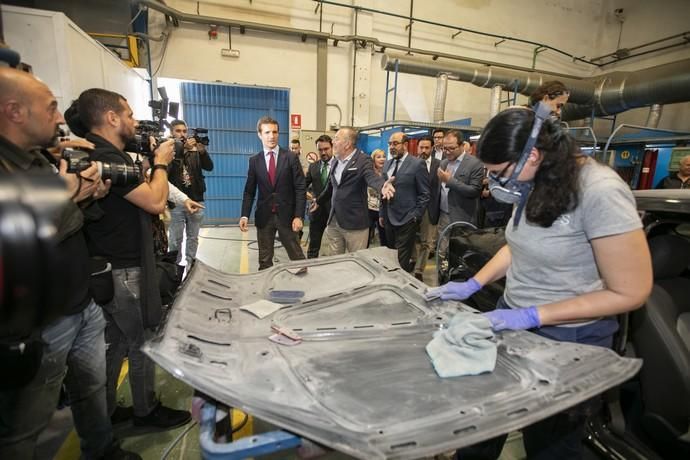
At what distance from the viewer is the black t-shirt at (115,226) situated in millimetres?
1661

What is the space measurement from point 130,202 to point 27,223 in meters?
1.45

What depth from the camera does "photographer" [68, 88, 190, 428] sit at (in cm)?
167

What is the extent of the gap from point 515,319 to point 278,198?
2764mm

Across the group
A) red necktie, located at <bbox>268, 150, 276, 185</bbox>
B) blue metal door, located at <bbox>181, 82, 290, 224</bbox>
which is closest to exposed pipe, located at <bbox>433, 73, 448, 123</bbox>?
blue metal door, located at <bbox>181, 82, 290, 224</bbox>

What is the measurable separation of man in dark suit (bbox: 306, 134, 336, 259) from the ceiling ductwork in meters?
3.08

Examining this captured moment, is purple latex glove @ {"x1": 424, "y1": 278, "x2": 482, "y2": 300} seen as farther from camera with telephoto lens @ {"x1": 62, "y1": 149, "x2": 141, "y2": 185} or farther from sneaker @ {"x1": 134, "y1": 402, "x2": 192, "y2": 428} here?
sneaker @ {"x1": 134, "y1": 402, "x2": 192, "y2": 428}

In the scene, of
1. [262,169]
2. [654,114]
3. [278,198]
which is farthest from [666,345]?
[654,114]

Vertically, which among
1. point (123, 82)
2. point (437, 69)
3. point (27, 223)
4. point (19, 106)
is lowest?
point (27, 223)

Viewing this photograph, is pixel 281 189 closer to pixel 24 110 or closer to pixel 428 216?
pixel 428 216

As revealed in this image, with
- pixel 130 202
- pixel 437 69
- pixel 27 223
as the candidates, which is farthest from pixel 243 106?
pixel 27 223

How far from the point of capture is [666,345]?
1413 mm

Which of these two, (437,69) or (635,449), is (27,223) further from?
(437,69)

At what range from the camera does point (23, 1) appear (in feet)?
17.4

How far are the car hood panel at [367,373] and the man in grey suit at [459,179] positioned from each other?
8.78 ft
